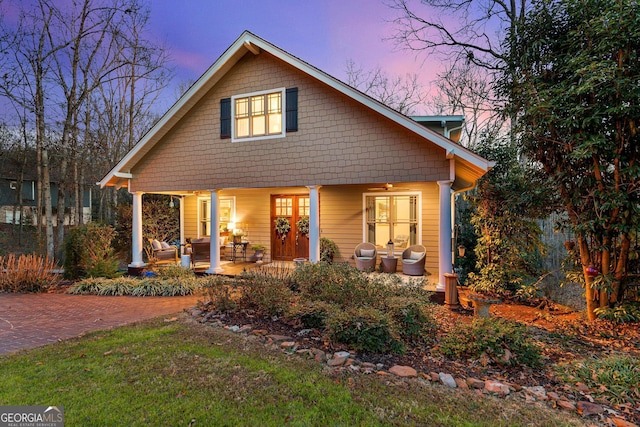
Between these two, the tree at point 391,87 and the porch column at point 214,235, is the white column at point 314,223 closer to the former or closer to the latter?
the porch column at point 214,235

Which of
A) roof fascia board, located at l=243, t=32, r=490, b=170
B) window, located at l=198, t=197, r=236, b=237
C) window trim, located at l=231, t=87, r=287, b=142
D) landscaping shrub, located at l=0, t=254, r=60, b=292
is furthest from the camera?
window, located at l=198, t=197, r=236, b=237

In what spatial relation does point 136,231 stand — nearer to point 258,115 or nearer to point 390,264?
point 258,115

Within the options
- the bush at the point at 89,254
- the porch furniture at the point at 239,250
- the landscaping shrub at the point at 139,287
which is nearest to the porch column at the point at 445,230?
the landscaping shrub at the point at 139,287

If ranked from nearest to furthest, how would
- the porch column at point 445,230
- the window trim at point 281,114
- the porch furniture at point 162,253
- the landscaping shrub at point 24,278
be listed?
the porch column at point 445,230 → the landscaping shrub at point 24,278 → the window trim at point 281,114 → the porch furniture at point 162,253

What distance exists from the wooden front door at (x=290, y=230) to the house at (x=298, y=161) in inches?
1.4

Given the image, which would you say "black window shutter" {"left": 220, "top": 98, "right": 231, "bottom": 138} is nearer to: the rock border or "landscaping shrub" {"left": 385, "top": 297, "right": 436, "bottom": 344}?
the rock border

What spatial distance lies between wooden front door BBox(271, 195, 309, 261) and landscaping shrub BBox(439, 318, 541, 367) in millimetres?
7322

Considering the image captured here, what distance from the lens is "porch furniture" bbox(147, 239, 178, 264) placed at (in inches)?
424

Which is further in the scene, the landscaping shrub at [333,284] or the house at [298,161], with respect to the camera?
A: the house at [298,161]

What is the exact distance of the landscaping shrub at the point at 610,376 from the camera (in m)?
3.04

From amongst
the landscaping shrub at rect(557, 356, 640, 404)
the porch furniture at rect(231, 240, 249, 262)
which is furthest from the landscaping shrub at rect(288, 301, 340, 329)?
the porch furniture at rect(231, 240, 249, 262)

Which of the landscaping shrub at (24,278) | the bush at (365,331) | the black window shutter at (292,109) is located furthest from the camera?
the black window shutter at (292,109)

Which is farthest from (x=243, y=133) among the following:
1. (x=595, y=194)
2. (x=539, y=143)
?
(x=595, y=194)

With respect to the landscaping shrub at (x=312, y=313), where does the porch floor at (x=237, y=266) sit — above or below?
below
